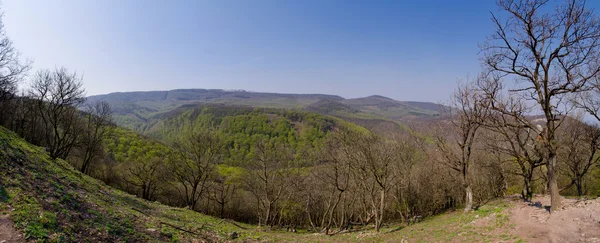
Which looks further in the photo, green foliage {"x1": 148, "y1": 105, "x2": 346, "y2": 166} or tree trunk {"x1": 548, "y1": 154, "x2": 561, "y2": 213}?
green foliage {"x1": 148, "y1": 105, "x2": 346, "y2": 166}

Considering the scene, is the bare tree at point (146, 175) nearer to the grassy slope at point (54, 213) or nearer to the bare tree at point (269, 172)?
the bare tree at point (269, 172)

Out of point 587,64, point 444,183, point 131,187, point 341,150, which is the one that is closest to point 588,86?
point 587,64

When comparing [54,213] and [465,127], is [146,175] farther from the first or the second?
[465,127]

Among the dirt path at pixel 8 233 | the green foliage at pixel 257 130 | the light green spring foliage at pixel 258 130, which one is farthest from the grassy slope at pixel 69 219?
the green foliage at pixel 257 130

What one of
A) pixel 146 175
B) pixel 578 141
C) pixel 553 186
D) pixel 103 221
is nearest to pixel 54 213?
pixel 103 221

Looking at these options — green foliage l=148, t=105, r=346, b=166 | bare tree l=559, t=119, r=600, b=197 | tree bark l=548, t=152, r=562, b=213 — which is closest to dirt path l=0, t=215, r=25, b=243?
→ tree bark l=548, t=152, r=562, b=213

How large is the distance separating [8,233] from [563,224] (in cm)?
2083

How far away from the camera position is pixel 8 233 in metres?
6.84

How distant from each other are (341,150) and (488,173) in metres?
24.3

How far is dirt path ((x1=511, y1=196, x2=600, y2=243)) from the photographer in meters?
10.6

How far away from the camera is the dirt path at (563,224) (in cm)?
1065

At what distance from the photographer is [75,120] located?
3753 cm

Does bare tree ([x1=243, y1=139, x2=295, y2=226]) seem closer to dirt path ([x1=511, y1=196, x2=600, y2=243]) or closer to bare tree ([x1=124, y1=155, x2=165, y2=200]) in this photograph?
bare tree ([x1=124, y1=155, x2=165, y2=200])

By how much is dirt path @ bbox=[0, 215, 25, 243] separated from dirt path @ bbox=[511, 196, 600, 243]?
60.7 feet
